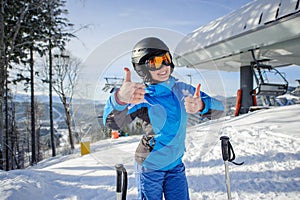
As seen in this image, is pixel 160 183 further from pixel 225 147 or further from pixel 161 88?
pixel 225 147

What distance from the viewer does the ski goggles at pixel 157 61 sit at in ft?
2.90

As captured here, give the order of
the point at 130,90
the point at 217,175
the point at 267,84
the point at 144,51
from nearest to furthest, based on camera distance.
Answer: the point at 130,90, the point at 144,51, the point at 217,175, the point at 267,84

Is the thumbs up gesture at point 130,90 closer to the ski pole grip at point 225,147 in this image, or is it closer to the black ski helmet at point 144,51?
the black ski helmet at point 144,51

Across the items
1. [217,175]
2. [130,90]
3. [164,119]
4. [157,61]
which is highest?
[157,61]

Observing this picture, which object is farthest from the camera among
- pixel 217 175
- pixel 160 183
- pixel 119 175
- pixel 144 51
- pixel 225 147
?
pixel 217 175

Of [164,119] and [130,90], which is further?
[164,119]

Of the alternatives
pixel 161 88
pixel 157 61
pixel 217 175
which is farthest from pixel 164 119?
pixel 217 175

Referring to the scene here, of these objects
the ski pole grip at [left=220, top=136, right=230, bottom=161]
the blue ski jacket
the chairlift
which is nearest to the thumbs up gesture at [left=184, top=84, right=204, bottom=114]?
the blue ski jacket

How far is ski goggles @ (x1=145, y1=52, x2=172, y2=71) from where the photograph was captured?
88 cm

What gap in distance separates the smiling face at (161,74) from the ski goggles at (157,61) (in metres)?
0.02

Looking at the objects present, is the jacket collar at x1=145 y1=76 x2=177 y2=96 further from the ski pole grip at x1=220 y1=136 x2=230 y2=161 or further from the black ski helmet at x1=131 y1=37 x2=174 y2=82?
the ski pole grip at x1=220 y1=136 x2=230 y2=161

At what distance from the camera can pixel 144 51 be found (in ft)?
2.79

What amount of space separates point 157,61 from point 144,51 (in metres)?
0.08

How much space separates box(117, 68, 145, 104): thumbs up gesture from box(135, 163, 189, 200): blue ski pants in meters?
0.53
